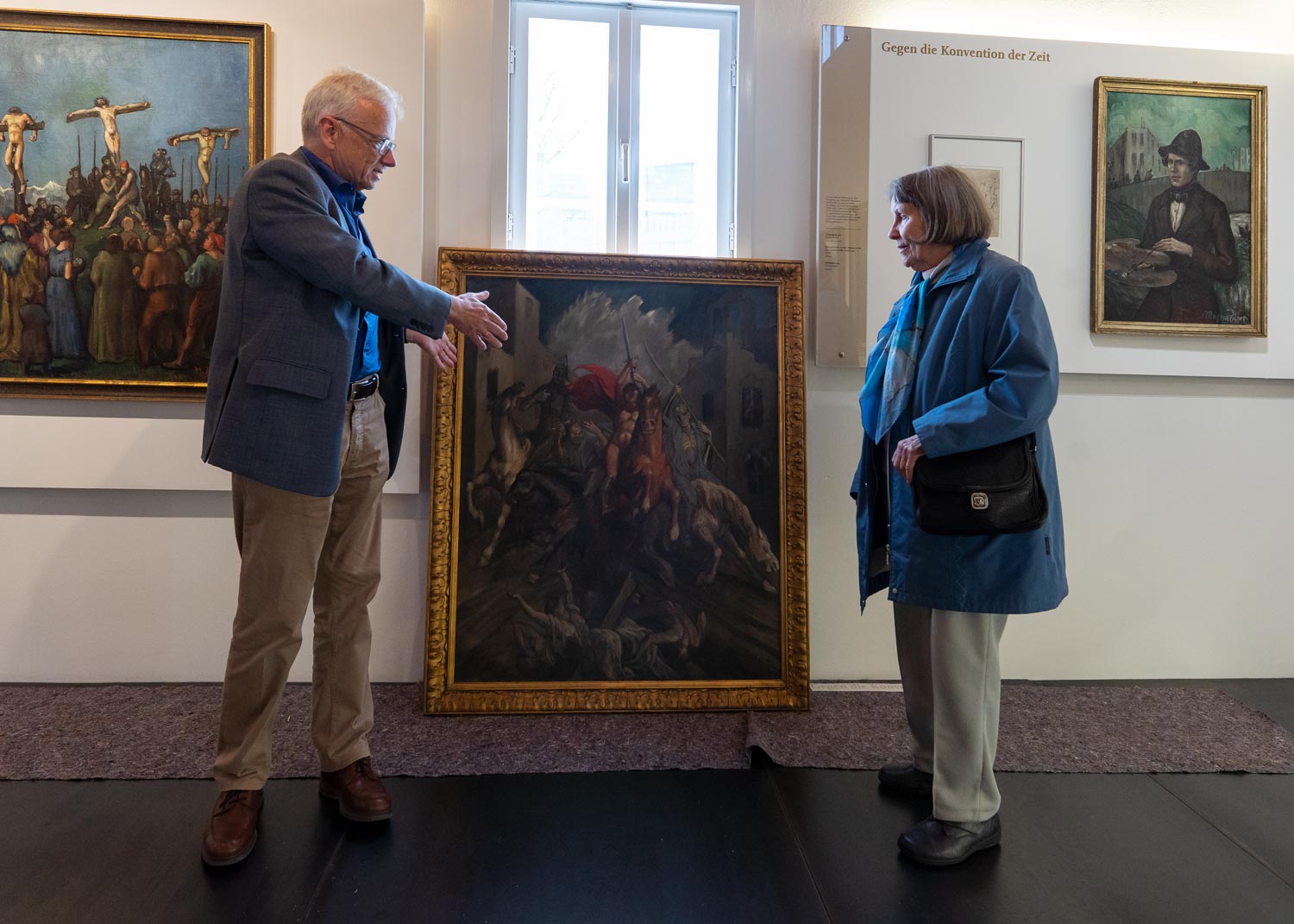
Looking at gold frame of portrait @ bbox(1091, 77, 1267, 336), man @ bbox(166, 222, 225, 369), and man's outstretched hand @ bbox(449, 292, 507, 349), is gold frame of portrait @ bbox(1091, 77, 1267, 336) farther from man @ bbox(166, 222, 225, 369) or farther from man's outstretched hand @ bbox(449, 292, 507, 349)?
man @ bbox(166, 222, 225, 369)

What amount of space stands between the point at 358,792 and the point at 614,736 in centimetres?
102

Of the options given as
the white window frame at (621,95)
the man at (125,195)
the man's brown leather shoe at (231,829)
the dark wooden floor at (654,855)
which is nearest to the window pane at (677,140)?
the white window frame at (621,95)

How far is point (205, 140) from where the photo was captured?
356cm

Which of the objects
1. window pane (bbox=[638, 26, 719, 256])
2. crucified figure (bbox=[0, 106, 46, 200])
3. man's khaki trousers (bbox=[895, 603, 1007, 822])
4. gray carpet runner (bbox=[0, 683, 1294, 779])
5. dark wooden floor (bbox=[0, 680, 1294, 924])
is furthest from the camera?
window pane (bbox=[638, 26, 719, 256])

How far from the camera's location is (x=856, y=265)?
3.80 m

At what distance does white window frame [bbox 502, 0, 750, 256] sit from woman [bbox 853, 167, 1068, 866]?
1.41 meters

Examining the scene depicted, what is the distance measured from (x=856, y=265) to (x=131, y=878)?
3.40 m

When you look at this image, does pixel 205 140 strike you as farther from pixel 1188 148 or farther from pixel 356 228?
pixel 1188 148

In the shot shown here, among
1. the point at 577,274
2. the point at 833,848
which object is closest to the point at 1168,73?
the point at 577,274

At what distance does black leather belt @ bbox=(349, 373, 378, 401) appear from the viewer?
257cm

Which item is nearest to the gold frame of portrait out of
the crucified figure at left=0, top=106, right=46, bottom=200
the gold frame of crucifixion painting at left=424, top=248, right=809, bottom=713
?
the gold frame of crucifixion painting at left=424, top=248, right=809, bottom=713

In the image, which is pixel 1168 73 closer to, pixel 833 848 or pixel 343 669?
Answer: pixel 833 848

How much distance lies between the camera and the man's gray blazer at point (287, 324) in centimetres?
227

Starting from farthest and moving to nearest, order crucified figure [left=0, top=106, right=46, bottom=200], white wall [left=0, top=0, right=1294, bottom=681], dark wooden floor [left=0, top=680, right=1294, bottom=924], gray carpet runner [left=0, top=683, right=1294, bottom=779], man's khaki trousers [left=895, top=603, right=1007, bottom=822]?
1. white wall [left=0, top=0, right=1294, bottom=681]
2. crucified figure [left=0, top=106, right=46, bottom=200]
3. gray carpet runner [left=0, top=683, right=1294, bottom=779]
4. man's khaki trousers [left=895, top=603, right=1007, bottom=822]
5. dark wooden floor [left=0, top=680, right=1294, bottom=924]
